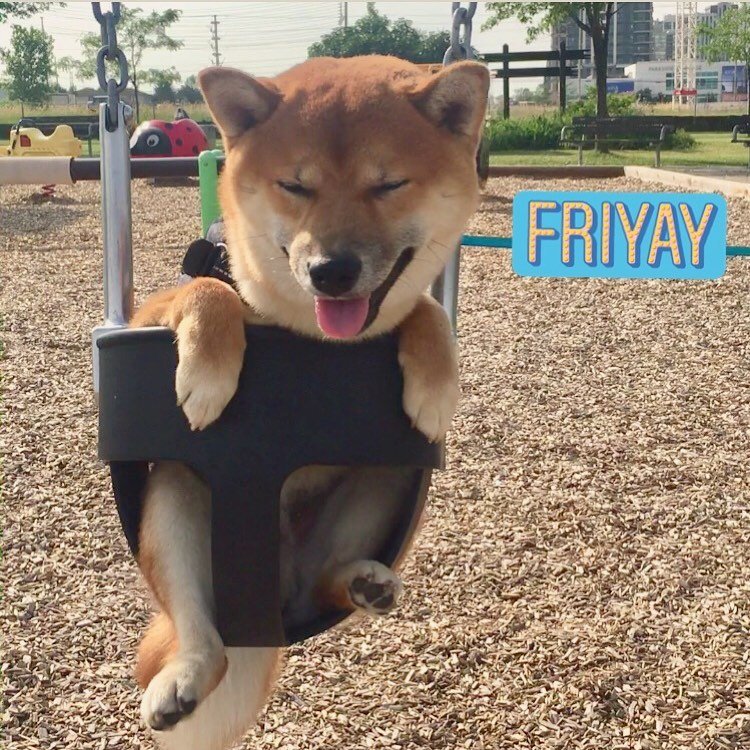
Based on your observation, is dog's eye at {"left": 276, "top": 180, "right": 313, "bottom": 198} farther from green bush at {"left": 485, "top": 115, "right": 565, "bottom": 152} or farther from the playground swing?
Result: green bush at {"left": 485, "top": 115, "right": 565, "bottom": 152}

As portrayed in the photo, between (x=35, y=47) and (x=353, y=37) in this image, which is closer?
(x=353, y=37)

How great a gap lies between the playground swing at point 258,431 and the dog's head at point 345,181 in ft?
0.29

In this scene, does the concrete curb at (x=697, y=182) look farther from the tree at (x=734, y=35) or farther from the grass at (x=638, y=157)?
the tree at (x=734, y=35)

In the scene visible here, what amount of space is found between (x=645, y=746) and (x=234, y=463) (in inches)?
73.4

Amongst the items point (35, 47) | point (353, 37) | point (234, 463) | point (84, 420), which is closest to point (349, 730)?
point (234, 463)

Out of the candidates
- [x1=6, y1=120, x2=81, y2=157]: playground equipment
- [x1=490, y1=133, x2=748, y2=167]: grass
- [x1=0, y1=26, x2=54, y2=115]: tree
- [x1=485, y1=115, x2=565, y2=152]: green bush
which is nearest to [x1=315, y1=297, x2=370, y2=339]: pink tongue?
[x1=6, y1=120, x2=81, y2=157]: playground equipment

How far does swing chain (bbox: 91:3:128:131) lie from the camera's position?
210 centimetres

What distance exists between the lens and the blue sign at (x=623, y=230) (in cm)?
470

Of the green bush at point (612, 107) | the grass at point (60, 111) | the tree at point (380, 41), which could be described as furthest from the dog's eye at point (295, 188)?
the grass at point (60, 111)

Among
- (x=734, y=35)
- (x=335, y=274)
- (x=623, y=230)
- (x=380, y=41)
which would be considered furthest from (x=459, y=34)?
(x=734, y=35)

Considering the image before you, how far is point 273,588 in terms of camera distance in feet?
5.52

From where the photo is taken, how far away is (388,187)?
5.66ft

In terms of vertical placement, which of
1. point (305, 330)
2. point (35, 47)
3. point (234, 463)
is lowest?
point (234, 463)

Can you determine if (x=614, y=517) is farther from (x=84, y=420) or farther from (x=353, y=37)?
(x=353, y=37)
